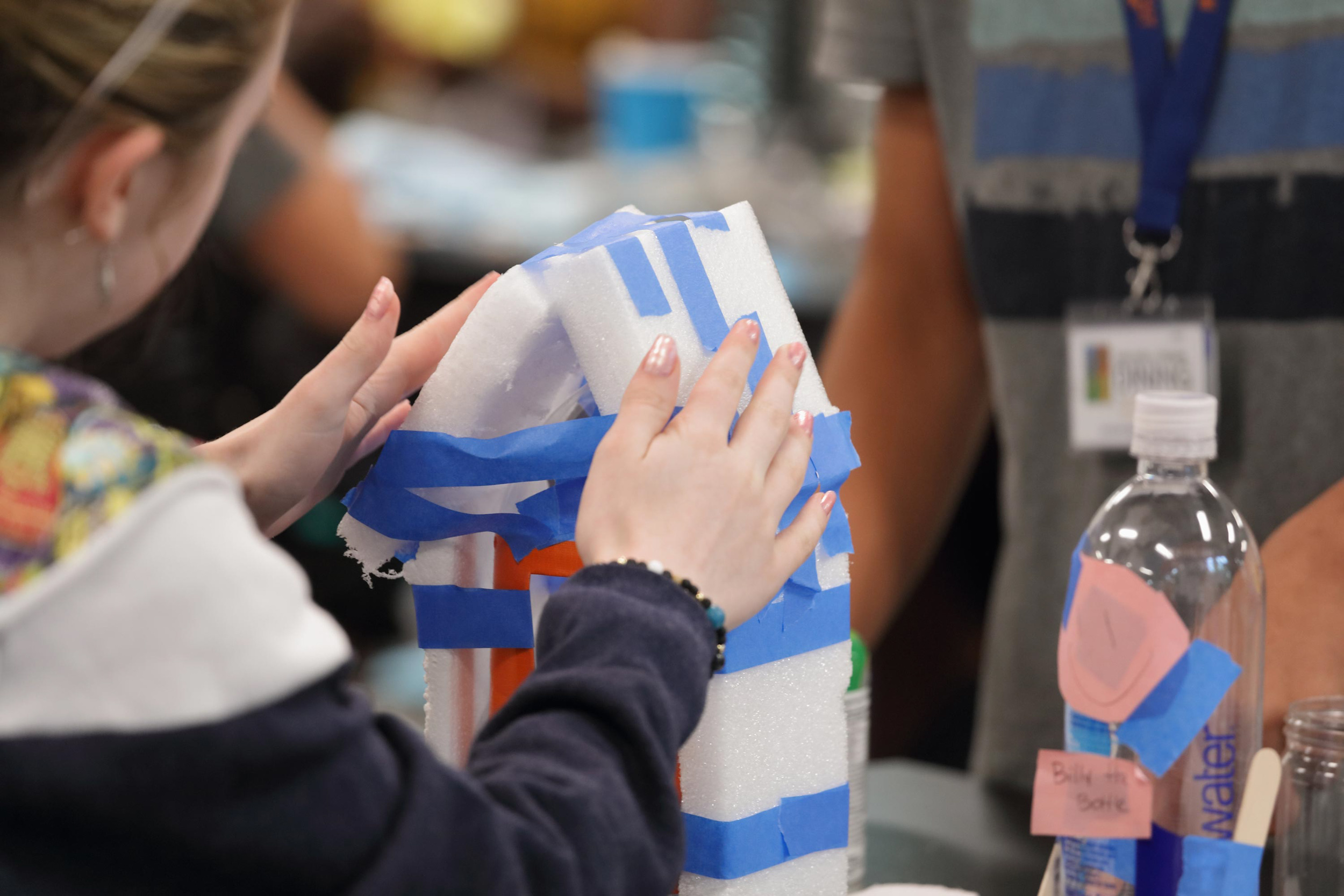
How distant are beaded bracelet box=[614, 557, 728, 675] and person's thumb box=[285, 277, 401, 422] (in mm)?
200

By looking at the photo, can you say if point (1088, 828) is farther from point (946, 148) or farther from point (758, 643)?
point (946, 148)

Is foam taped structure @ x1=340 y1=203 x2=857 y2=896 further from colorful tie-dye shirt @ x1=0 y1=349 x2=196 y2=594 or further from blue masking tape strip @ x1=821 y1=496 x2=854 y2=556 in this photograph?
colorful tie-dye shirt @ x1=0 y1=349 x2=196 y2=594

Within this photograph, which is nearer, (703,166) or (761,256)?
(761,256)

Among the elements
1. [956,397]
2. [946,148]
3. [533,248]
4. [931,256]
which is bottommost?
[533,248]

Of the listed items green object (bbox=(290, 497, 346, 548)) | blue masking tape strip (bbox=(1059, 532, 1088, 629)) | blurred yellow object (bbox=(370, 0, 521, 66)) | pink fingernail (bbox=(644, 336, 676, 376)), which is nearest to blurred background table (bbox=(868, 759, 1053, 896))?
blue masking tape strip (bbox=(1059, 532, 1088, 629))

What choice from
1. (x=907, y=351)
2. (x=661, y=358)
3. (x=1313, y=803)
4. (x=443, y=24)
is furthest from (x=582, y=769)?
(x=443, y=24)

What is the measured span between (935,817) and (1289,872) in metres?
0.27

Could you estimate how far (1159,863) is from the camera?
645mm

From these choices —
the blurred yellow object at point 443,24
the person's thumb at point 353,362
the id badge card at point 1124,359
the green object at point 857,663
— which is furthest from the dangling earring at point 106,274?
the blurred yellow object at point 443,24

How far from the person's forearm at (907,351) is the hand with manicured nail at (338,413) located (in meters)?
0.60

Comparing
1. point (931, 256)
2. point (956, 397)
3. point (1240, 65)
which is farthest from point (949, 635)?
point (1240, 65)

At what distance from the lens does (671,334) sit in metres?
0.60

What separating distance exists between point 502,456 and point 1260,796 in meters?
0.38

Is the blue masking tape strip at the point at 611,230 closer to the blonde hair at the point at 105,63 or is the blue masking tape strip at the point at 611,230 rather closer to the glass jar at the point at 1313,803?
the blonde hair at the point at 105,63
